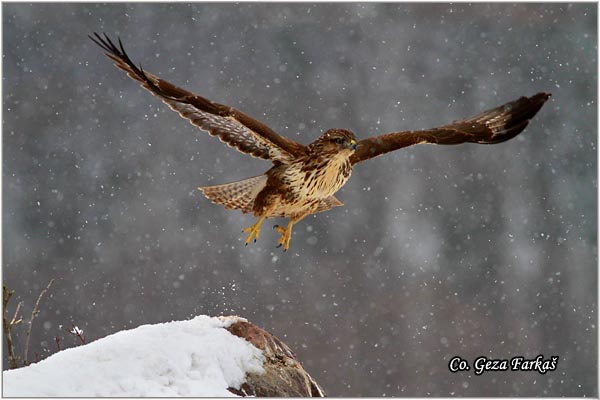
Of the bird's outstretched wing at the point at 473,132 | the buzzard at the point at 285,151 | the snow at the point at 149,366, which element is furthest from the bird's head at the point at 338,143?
the snow at the point at 149,366

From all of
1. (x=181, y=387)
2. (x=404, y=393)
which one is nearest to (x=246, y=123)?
(x=181, y=387)

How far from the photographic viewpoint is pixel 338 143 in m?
6.55

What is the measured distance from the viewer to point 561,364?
2028cm

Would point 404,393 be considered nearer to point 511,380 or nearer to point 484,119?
point 511,380

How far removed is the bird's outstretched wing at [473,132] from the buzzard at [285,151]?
10mm

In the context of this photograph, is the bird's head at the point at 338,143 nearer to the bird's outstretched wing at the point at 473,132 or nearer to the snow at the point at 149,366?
the bird's outstretched wing at the point at 473,132

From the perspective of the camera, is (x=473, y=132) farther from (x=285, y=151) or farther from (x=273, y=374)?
(x=273, y=374)

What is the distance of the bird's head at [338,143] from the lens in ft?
21.4

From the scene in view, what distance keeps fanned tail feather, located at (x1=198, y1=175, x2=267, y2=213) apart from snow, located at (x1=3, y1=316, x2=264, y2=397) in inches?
67.9

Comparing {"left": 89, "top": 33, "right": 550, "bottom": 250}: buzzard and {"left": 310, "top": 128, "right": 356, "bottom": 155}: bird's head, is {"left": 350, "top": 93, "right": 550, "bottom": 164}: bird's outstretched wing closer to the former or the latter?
{"left": 89, "top": 33, "right": 550, "bottom": 250}: buzzard

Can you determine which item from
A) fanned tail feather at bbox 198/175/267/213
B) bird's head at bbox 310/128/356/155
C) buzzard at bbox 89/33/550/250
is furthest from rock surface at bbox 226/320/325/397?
bird's head at bbox 310/128/356/155

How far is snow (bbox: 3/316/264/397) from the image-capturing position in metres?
4.64

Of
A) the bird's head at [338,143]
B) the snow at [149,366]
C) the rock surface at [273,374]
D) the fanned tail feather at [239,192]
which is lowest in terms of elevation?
the rock surface at [273,374]

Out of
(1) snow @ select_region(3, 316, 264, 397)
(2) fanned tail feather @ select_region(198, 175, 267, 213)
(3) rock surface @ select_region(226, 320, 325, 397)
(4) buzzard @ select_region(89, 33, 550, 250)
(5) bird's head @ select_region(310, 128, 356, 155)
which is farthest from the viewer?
(2) fanned tail feather @ select_region(198, 175, 267, 213)
